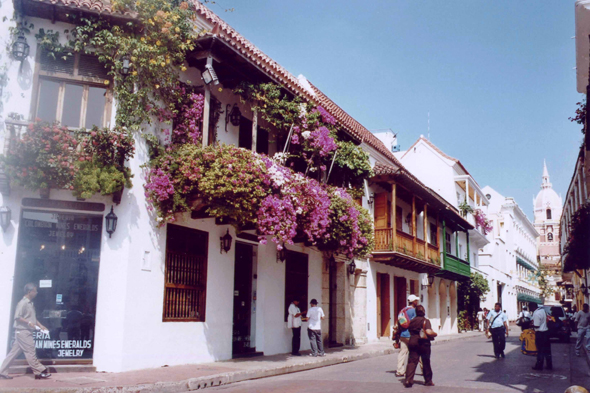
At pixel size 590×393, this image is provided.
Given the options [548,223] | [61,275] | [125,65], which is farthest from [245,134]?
[548,223]

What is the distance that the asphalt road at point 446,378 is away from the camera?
1005 centimetres

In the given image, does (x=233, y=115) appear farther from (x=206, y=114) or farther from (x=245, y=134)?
(x=206, y=114)

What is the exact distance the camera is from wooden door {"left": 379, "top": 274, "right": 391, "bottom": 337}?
23828 mm

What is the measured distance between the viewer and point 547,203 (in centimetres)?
11119

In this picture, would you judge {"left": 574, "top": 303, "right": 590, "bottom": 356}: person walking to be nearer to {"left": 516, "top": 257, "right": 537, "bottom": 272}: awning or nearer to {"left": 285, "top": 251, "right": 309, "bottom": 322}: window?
{"left": 285, "top": 251, "right": 309, "bottom": 322}: window

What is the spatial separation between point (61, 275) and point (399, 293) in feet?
58.0

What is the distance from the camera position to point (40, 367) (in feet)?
31.9

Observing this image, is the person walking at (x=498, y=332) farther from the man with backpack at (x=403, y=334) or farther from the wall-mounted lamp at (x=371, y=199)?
the wall-mounted lamp at (x=371, y=199)

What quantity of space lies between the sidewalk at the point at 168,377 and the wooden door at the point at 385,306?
9.83 metres

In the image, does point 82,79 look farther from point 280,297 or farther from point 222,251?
point 280,297

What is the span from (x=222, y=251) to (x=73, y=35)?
19.3 feet

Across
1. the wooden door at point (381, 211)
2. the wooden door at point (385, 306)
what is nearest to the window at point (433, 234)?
the wooden door at point (385, 306)

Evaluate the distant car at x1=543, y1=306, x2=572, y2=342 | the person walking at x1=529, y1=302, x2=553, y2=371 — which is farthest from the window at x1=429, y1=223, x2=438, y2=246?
the person walking at x1=529, y1=302, x2=553, y2=371

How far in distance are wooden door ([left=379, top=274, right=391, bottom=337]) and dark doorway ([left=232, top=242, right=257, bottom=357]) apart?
965 centimetres
